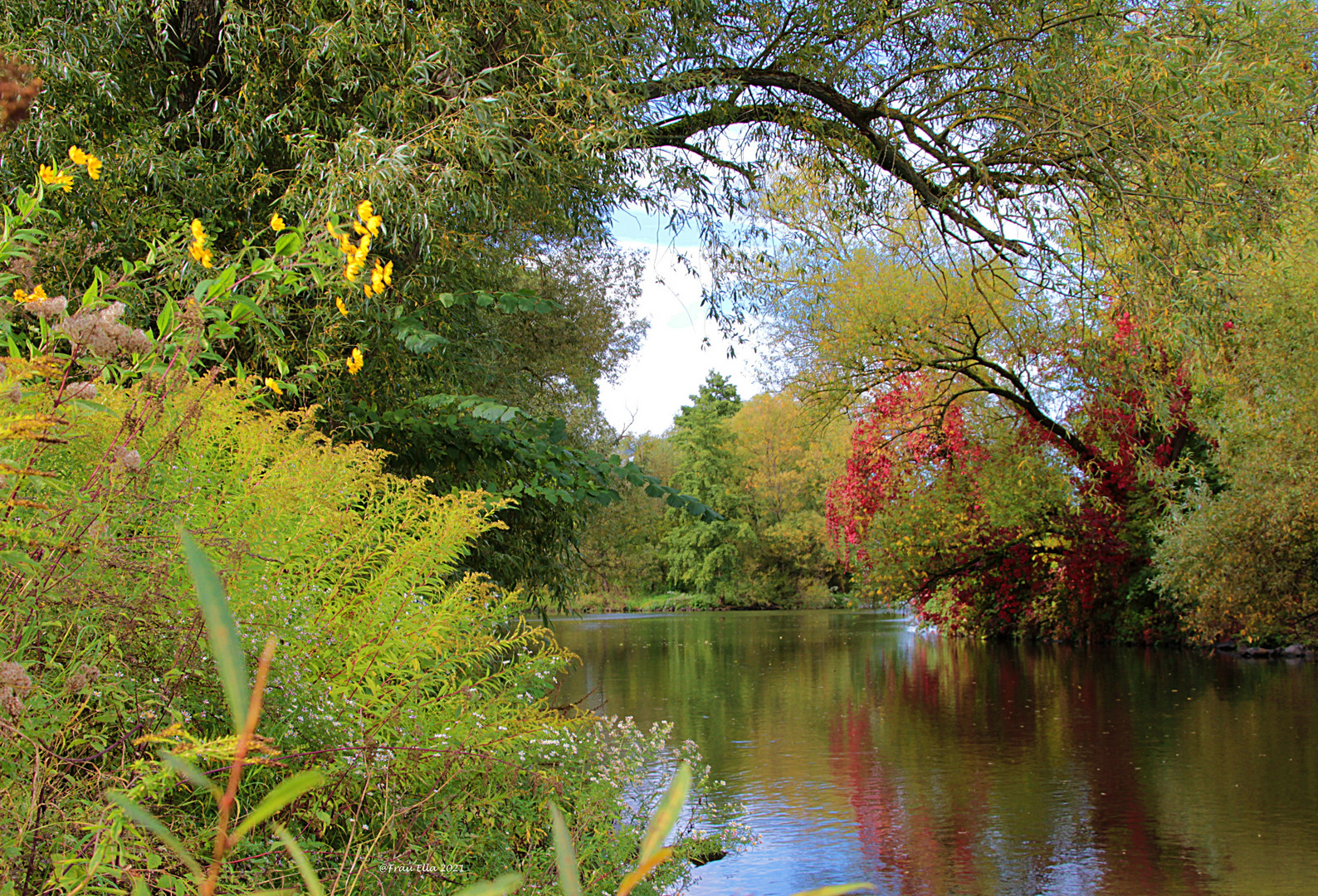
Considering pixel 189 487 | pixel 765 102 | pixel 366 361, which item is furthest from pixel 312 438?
pixel 765 102

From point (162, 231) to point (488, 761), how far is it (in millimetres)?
4333

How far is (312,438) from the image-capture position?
3.87 m

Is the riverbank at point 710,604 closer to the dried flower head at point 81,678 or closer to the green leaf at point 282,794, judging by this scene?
the dried flower head at point 81,678

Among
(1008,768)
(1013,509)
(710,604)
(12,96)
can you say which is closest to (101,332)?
(12,96)

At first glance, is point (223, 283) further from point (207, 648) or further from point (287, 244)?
point (207, 648)

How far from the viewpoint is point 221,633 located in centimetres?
34

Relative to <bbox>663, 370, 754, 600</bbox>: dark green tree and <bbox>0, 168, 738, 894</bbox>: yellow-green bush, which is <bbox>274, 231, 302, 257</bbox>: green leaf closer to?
<bbox>0, 168, 738, 894</bbox>: yellow-green bush

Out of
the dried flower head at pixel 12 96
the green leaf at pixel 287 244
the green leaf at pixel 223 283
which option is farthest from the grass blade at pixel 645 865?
the green leaf at pixel 287 244

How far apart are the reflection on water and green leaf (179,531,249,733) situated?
5.53 m

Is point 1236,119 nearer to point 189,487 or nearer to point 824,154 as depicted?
point 824,154

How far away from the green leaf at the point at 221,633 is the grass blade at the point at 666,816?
0.16m

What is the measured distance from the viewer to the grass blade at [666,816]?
40 centimetres

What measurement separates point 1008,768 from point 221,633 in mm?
9480

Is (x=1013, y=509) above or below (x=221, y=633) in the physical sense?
above
